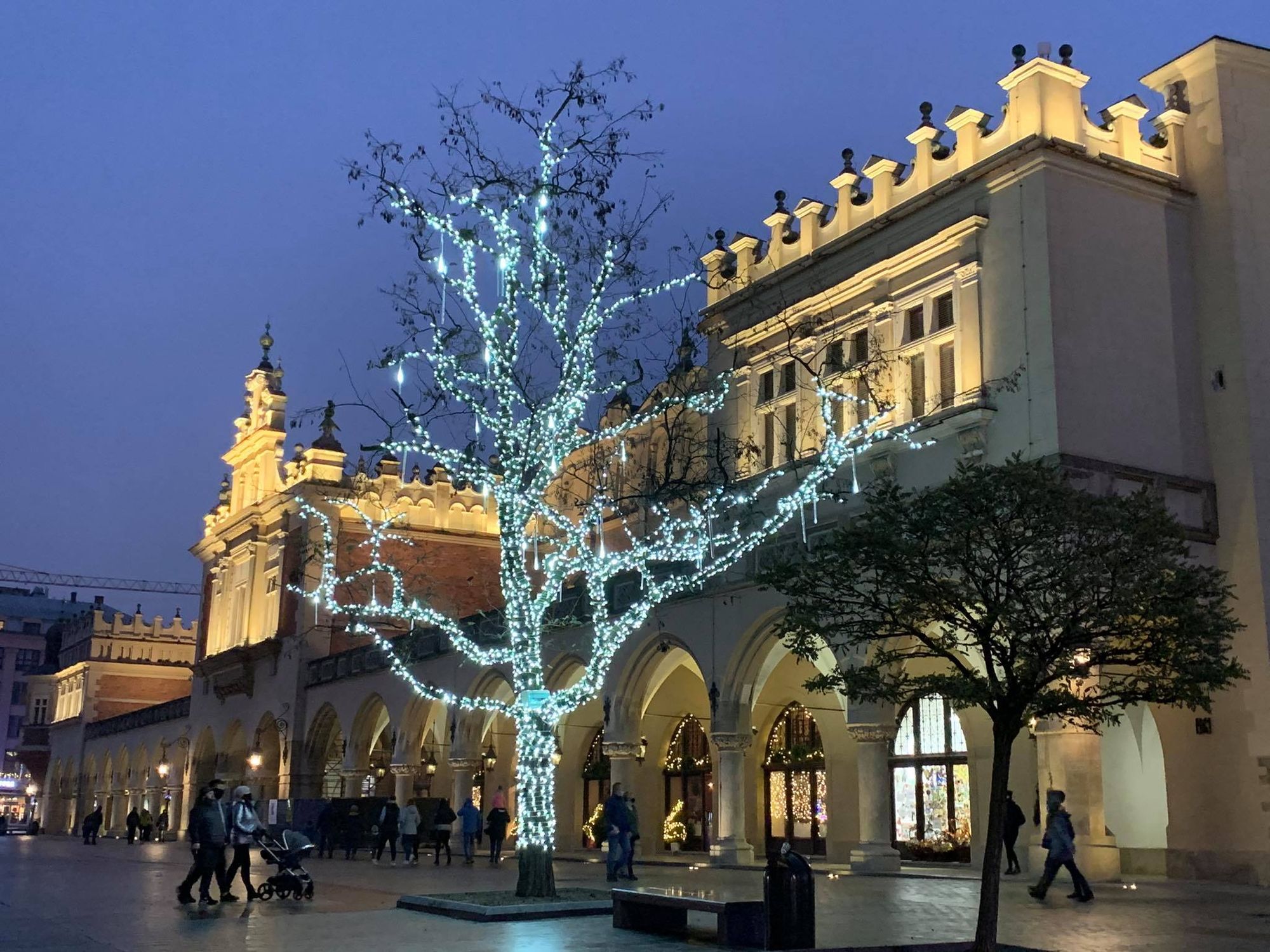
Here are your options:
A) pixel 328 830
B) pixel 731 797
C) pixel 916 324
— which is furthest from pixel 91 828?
pixel 916 324

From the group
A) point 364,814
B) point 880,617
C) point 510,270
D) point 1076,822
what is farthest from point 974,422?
point 364,814

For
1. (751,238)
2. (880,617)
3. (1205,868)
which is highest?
(751,238)

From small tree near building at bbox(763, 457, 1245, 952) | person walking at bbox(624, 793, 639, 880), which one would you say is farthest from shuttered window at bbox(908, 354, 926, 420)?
small tree near building at bbox(763, 457, 1245, 952)

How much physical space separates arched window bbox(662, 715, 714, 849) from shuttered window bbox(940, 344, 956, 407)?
1073cm

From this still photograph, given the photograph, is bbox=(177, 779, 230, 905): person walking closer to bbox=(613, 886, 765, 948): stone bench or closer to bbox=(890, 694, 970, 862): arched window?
bbox=(613, 886, 765, 948): stone bench

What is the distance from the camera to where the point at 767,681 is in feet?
96.4

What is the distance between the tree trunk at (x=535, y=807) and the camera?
54.4 feet

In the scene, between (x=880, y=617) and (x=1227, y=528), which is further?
(x=1227, y=528)

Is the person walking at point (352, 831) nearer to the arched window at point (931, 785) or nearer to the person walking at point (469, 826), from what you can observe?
the person walking at point (469, 826)

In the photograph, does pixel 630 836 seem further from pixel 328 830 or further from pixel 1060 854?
pixel 328 830

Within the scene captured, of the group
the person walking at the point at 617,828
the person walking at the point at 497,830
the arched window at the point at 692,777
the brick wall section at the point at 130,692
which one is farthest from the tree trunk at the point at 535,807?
the brick wall section at the point at 130,692

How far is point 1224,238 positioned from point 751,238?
9502 mm

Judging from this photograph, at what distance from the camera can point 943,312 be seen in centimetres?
2514

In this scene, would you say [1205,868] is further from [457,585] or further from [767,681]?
[457,585]
